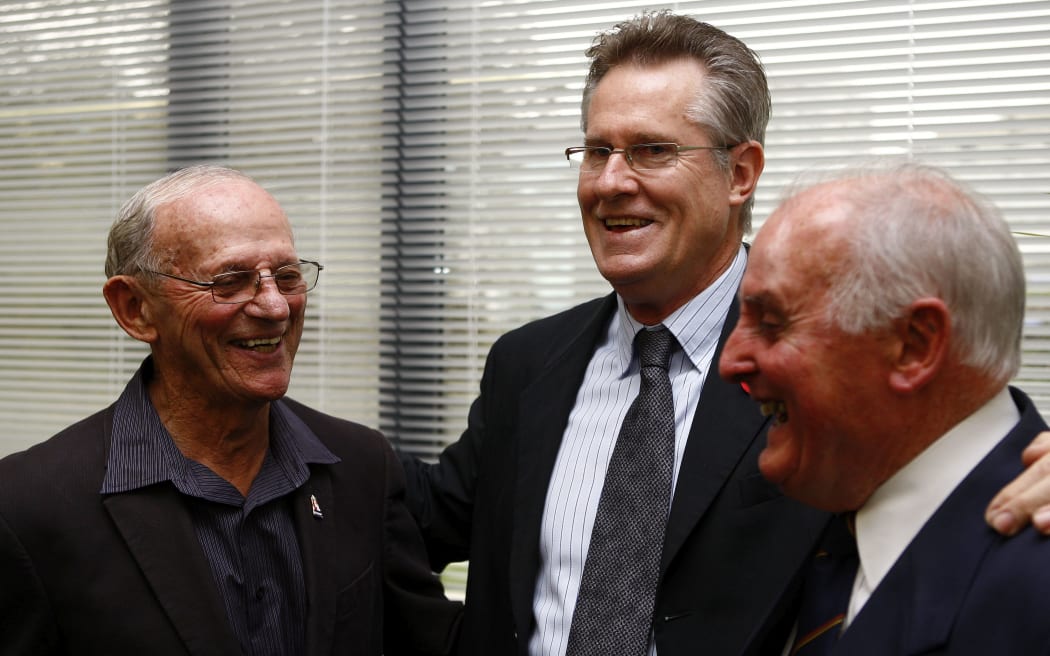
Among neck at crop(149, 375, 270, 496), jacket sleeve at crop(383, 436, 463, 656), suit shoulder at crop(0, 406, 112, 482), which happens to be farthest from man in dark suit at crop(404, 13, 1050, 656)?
suit shoulder at crop(0, 406, 112, 482)

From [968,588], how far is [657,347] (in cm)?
74

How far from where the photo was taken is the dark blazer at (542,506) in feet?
4.49

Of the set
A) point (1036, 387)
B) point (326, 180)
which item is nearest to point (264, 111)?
point (326, 180)

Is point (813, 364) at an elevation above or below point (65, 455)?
above

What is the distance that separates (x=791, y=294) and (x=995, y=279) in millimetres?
198

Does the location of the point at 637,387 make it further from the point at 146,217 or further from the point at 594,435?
the point at 146,217

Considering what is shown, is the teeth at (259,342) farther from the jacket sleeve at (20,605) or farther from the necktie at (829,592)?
the necktie at (829,592)

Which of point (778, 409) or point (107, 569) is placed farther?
point (107, 569)

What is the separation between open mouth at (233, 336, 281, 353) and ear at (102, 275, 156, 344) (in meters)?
0.16

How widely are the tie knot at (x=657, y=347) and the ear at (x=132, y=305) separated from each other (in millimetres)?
827

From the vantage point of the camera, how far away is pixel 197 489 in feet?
5.07

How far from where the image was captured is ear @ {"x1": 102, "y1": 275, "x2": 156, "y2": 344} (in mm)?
1621

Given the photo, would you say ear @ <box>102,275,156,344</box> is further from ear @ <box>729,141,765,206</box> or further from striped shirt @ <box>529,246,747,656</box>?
ear @ <box>729,141,765,206</box>

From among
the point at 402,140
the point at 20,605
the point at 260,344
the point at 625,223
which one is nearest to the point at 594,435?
the point at 625,223
